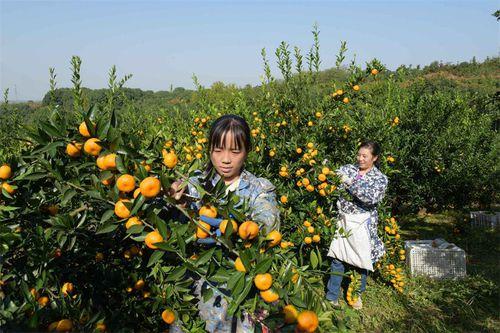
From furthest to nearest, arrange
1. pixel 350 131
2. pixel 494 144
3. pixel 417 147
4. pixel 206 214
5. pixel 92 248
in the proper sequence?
pixel 494 144 < pixel 417 147 < pixel 350 131 < pixel 92 248 < pixel 206 214

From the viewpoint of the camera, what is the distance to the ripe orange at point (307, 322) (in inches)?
31.2

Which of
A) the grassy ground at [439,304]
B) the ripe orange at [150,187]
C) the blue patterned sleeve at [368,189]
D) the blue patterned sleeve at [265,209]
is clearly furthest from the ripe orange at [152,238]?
the blue patterned sleeve at [368,189]

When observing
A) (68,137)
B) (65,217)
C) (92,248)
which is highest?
(68,137)

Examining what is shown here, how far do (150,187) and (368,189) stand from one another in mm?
2500

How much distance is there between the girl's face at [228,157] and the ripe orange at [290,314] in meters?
0.79

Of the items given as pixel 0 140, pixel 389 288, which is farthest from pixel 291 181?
pixel 0 140

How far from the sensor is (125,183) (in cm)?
91

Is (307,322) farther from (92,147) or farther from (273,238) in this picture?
(92,147)

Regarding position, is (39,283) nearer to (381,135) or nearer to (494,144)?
(381,135)

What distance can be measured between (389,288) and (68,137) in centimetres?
363

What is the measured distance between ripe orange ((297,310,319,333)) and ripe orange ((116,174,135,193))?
1.76 ft

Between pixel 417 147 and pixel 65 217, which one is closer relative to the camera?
pixel 65 217

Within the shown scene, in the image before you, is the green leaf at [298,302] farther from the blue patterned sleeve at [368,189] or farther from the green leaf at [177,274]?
the blue patterned sleeve at [368,189]

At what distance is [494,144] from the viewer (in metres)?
6.51
